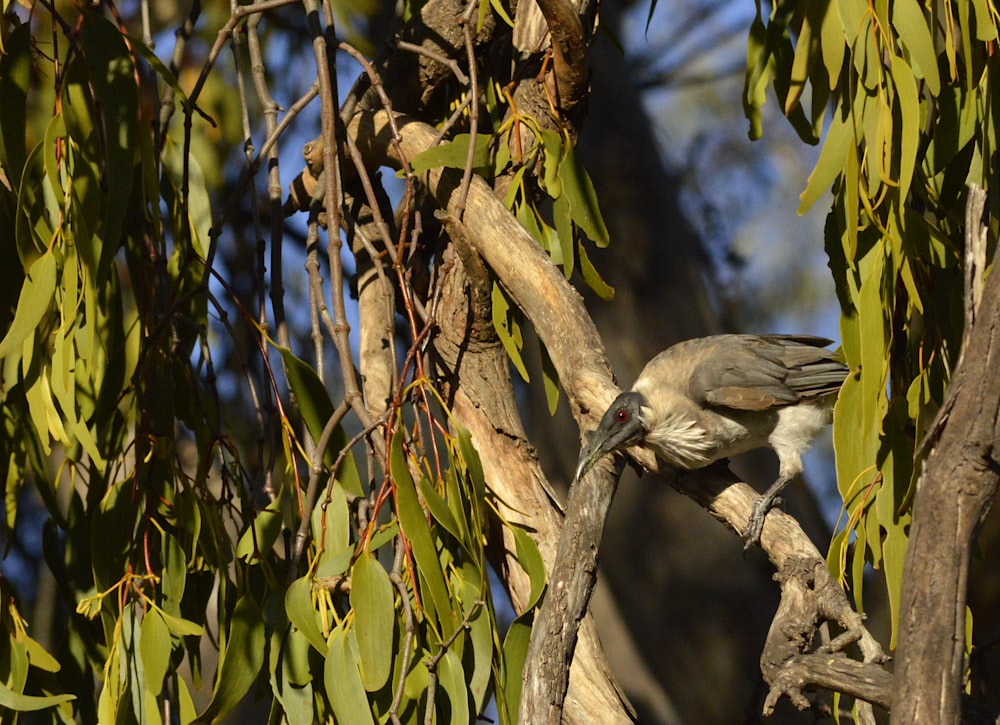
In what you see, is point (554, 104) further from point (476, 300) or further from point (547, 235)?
point (476, 300)

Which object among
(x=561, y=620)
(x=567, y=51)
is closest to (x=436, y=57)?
(x=567, y=51)

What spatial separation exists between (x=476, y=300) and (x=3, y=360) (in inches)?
28.0

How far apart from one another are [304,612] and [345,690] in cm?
11

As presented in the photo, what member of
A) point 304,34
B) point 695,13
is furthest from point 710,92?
point 304,34

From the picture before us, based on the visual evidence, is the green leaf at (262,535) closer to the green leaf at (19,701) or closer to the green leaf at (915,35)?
the green leaf at (19,701)

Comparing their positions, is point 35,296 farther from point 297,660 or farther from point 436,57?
point 436,57

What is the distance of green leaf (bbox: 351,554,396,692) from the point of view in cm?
129

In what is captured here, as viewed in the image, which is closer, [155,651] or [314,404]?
[155,651]

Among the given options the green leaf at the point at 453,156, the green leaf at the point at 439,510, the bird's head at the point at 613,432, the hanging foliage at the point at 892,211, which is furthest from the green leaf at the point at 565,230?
the green leaf at the point at 439,510

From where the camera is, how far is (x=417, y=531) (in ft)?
4.38

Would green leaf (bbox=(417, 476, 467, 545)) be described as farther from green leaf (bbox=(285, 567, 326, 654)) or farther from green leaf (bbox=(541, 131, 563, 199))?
green leaf (bbox=(541, 131, 563, 199))

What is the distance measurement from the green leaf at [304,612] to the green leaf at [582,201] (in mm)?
704

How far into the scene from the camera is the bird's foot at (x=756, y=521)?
154 centimetres

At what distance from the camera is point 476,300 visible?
176 cm
